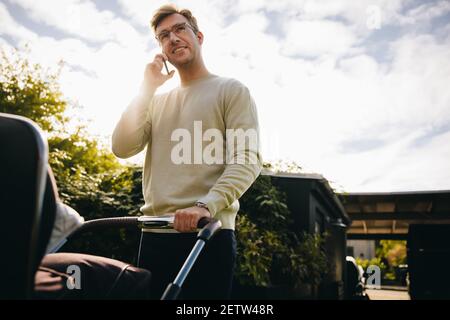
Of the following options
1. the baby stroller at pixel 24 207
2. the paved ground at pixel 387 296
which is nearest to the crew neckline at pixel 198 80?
the baby stroller at pixel 24 207

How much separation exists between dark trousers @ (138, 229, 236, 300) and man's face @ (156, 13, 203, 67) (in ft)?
3.01

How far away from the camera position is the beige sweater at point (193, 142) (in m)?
2.16

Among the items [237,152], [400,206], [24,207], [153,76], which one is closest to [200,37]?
[153,76]

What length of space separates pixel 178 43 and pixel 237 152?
0.70 metres

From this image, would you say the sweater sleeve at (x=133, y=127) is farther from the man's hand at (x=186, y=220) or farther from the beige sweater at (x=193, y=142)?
the man's hand at (x=186, y=220)

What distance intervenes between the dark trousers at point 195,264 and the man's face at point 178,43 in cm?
92

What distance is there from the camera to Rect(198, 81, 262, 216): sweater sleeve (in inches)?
77.2

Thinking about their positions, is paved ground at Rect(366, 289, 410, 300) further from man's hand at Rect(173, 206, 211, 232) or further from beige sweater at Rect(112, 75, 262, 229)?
man's hand at Rect(173, 206, 211, 232)

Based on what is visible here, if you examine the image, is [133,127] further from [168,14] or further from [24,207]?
[24,207]

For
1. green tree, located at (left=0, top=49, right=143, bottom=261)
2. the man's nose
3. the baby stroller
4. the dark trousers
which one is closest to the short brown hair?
the man's nose

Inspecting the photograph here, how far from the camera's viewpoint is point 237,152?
2098 millimetres

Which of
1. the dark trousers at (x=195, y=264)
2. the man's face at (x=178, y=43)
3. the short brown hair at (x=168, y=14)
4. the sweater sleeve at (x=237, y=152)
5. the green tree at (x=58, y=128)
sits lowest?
the dark trousers at (x=195, y=264)
